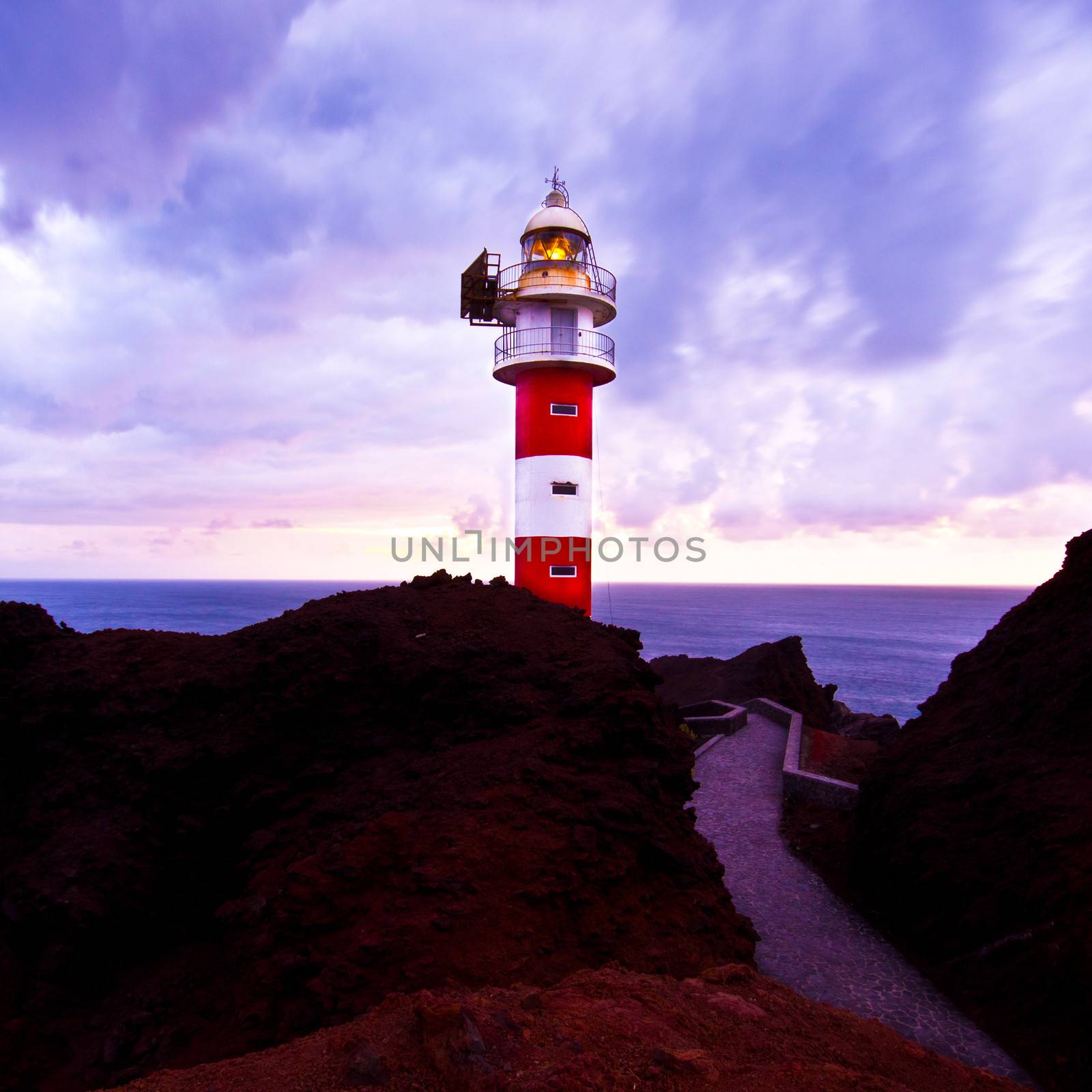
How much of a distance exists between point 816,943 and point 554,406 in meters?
12.3

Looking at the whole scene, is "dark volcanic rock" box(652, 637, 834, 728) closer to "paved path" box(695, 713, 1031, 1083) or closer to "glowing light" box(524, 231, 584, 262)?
"paved path" box(695, 713, 1031, 1083)

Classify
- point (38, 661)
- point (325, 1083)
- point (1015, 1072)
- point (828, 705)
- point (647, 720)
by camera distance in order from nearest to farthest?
point (325, 1083) < point (1015, 1072) < point (647, 720) < point (38, 661) < point (828, 705)

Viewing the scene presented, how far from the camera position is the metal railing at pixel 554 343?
17.4 meters

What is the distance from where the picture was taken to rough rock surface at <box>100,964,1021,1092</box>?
141 inches

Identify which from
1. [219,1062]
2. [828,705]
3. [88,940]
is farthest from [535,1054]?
[828,705]

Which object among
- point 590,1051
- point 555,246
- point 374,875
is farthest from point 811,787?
point 555,246

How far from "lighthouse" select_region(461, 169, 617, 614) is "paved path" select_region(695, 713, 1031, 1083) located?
6.41 metres

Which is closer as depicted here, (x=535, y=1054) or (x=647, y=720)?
(x=535, y=1054)

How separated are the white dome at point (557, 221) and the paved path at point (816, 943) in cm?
1352

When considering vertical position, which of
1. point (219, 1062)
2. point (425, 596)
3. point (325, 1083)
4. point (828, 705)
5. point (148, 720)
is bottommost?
point (828, 705)

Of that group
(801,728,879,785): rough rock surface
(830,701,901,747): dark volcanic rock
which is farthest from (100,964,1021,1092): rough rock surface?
(830,701,901,747): dark volcanic rock

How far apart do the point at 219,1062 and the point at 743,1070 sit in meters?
2.88

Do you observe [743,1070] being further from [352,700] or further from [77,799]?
[77,799]

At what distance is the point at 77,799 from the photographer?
23.7ft
